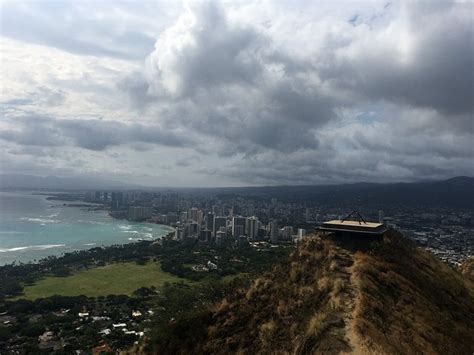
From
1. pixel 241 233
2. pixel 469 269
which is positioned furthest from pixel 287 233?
pixel 469 269

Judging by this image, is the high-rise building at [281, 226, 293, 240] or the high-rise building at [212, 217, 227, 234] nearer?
the high-rise building at [281, 226, 293, 240]

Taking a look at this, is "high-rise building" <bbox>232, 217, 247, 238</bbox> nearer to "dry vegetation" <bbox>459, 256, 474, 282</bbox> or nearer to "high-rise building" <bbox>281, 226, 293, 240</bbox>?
"high-rise building" <bbox>281, 226, 293, 240</bbox>

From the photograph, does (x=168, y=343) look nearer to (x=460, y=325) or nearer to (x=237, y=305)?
(x=237, y=305)

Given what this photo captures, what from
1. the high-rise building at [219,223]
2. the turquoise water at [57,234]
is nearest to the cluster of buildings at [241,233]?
the high-rise building at [219,223]

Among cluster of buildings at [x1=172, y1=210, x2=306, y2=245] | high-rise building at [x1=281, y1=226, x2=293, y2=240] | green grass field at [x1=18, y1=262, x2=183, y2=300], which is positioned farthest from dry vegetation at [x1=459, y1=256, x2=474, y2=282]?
high-rise building at [x1=281, y1=226, x2=293, y2=240]

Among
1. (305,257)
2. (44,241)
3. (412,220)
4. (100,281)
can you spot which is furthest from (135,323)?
(412,220)

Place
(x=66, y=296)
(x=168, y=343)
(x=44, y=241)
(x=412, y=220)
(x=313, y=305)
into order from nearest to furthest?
(x=313, y=305), (x=168, y=343), (x=66, y=296), (x=44, y=241), (x=412, y=220)
